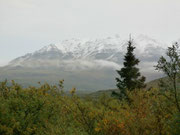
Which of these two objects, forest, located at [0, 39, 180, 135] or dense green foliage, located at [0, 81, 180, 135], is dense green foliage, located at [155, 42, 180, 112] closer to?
forest, located at [0, 39, 180, 135]

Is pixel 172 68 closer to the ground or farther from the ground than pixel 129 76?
closer to the ground

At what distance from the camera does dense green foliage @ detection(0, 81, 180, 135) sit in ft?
25.5

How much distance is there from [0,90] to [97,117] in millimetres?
5755

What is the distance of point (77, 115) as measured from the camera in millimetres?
9469

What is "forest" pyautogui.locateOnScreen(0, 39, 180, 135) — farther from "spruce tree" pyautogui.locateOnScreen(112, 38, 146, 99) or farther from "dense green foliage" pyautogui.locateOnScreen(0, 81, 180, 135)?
"spruce tree" pyautogui.locateOnScreen(112, 38, 146, 99)

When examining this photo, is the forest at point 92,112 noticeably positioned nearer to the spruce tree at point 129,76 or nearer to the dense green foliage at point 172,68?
the dense green foliage at point 172,68

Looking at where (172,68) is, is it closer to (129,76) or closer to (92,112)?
(92,112)

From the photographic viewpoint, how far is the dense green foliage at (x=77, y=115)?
778 cm

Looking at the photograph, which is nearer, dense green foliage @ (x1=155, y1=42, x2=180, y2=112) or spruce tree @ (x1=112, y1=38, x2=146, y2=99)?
dense green foliage @ (x1=155, y1=42, x2=180, y2=112)

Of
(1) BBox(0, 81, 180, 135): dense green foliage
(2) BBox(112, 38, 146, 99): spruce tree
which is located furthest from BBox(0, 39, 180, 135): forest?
(2) BBox(112, 38, 146, 99): spruce tree

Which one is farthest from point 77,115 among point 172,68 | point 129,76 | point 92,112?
point 129,76

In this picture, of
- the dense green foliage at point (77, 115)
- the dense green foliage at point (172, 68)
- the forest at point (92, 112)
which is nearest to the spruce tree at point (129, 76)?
the forest at point (92, 112)

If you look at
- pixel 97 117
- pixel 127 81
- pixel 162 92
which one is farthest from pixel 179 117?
pixel 127 81

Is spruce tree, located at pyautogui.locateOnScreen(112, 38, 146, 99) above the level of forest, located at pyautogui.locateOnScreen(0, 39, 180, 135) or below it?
above
